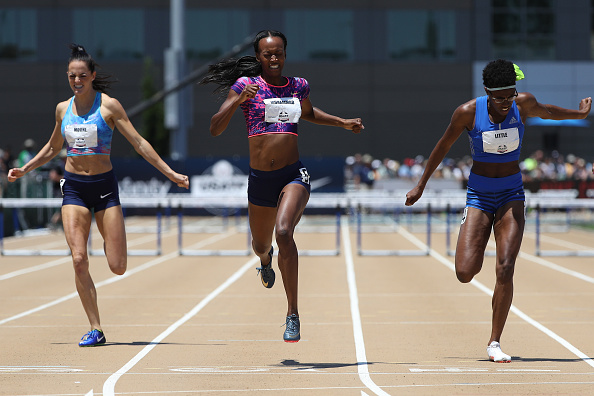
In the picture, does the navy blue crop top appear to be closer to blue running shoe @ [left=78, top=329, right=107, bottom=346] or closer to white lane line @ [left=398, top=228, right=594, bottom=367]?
white lane line @ [left=398, top=228, right=594, bottom=367]

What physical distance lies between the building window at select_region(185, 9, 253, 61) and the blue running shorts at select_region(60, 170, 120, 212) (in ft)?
122

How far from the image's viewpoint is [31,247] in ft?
71.3

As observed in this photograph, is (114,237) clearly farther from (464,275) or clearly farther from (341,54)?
(341,54)

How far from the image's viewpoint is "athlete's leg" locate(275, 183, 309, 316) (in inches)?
293

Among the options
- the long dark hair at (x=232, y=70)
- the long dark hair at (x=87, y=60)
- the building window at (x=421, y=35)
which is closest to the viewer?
the long dark hair at (x=232, y=70)

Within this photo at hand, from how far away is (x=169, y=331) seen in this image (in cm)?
951

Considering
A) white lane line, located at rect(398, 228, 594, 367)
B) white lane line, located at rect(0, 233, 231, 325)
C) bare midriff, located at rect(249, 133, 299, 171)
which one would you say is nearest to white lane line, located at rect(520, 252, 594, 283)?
white lane line, located at rect(398, 228, 594, 367)

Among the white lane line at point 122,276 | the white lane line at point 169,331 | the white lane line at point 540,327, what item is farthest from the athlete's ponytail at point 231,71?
the white lane line at point 122,276

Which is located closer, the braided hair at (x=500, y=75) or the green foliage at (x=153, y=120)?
the braided hair at (x=500, y=75)

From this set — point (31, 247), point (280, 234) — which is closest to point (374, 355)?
point (280, 234)

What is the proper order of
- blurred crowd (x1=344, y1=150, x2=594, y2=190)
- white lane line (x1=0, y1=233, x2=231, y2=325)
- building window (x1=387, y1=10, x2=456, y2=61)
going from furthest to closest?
building window (x1=387, y1=10, x2=456, y2=61) → blurred crowd (x1=344, y1=150, x2=594, y2=190) → white lane line (x1=0, y1=233, x2=231, y2=325)

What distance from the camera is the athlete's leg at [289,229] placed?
7434 mm

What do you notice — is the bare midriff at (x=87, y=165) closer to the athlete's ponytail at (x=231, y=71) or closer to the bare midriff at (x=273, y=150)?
the athlete's ponytail at (x=231, y=71)

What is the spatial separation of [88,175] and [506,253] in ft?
11.2
